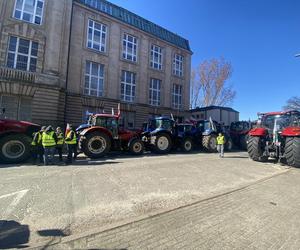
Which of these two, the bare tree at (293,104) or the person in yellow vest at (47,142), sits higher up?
the bare tree at (293,104)

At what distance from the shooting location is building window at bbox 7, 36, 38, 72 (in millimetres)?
17516

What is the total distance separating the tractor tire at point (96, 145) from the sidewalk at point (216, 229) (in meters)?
7.33

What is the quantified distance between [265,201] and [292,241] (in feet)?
6.11

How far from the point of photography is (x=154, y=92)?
2741 centimetres

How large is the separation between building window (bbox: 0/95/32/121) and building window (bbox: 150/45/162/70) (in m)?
15.2

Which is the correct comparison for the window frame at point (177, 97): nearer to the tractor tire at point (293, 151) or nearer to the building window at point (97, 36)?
the building window at point (97, 36)

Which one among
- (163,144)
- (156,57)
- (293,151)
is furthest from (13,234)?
(156,57)

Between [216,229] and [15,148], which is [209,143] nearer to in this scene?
[15,148]

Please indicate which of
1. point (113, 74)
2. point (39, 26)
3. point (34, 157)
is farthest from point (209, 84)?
point (34, 157)

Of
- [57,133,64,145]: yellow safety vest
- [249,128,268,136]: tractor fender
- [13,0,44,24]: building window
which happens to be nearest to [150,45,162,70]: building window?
[13,0,44,24]: building window

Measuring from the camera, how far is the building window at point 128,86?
24.6m

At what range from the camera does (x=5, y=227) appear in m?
3.44

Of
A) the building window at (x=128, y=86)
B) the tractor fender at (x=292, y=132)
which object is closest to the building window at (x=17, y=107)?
the building window at (x=128, y=86)

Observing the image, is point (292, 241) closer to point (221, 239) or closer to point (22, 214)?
point (221, 239)
